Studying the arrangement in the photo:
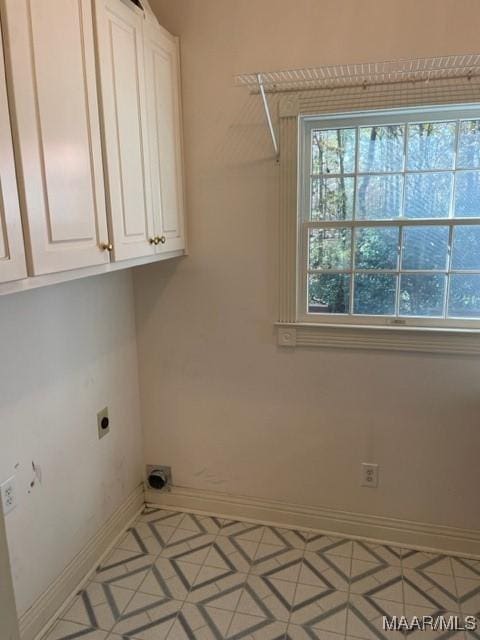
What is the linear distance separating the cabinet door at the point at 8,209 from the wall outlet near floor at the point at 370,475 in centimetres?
175

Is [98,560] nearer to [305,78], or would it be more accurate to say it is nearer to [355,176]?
[355,176]

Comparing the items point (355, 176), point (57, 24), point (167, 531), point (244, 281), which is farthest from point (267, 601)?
point (57, 24)

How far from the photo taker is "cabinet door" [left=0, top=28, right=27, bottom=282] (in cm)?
112

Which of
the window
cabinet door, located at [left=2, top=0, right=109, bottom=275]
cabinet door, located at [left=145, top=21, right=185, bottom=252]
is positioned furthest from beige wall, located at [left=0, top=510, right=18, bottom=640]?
the window

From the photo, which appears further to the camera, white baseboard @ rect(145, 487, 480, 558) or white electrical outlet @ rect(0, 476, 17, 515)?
white baseboard @ rect(145, 487, 480, 558)

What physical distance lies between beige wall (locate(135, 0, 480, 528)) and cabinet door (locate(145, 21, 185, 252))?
8 centimetres

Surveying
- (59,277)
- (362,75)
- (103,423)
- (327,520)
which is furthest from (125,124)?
(327,520)

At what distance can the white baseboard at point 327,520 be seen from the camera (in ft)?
7.03

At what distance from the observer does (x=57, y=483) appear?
73.1 inches

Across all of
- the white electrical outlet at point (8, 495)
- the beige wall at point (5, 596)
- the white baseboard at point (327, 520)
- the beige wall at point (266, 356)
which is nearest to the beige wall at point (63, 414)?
the white electrical outlet at point (8, 495)

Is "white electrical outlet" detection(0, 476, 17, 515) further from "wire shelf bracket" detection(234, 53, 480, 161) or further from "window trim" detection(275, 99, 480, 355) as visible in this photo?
"wire shelf bracket" detection(234, 53, 480, 161)

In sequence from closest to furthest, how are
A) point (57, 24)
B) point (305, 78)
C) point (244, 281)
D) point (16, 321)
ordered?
point (57, 24) → point (16, 321) → point (305, 78) → point (244, 281)

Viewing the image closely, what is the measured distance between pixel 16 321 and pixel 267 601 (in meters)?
1.46

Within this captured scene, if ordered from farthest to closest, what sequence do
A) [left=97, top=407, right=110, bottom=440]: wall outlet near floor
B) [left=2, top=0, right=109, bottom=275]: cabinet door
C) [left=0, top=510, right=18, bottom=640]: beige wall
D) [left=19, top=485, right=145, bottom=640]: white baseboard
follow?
[left=97, top=407, right=110, bottom=440]: wall outlet near floor, [left=19, top=485, right=145, bottom=640]: white baseboard, [left=2, top=0, right=109, bottom=275]: cabinet door, [left=0, top=510, right=18, bottom=640]: beige wall
